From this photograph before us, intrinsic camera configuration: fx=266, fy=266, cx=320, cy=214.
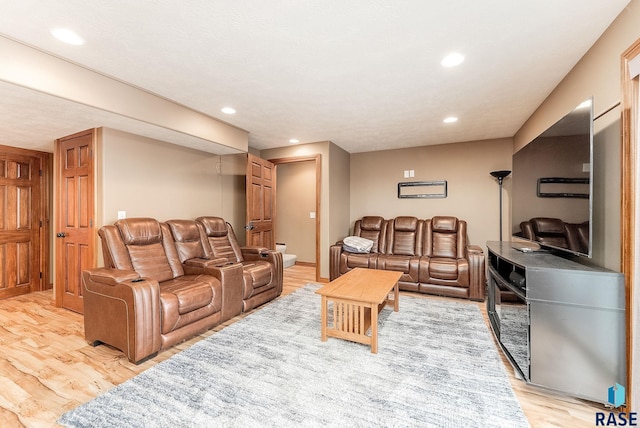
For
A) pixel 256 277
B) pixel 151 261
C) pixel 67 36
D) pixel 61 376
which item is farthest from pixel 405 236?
pixel 67 36

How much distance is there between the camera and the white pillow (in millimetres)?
4397

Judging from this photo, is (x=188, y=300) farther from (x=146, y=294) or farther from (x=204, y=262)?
(x=204, y=262)

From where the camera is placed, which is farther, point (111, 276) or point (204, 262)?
point (204, 262)

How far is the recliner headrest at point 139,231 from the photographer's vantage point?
2736mm

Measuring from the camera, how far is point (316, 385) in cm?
185

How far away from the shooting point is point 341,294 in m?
2.45

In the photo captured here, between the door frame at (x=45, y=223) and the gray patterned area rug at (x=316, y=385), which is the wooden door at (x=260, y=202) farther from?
the door frame at (x=45, y=223)

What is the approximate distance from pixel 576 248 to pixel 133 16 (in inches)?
129

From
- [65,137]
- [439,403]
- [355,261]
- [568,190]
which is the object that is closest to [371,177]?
[355,261]

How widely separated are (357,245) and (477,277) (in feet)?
5.74

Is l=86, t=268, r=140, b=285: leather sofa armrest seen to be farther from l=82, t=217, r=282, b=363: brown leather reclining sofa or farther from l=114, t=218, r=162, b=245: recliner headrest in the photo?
l=114, t=218, r=162, b=245: recliner headrest

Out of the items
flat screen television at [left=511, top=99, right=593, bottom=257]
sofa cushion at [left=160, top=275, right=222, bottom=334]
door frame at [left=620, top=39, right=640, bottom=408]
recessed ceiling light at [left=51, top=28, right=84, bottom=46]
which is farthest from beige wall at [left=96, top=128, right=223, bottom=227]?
door frame at [left=620, top=39, right=640, bottom=408]

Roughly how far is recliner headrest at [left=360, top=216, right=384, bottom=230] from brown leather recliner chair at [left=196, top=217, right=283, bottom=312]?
1867mm

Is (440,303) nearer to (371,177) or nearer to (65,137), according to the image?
(371,177)
